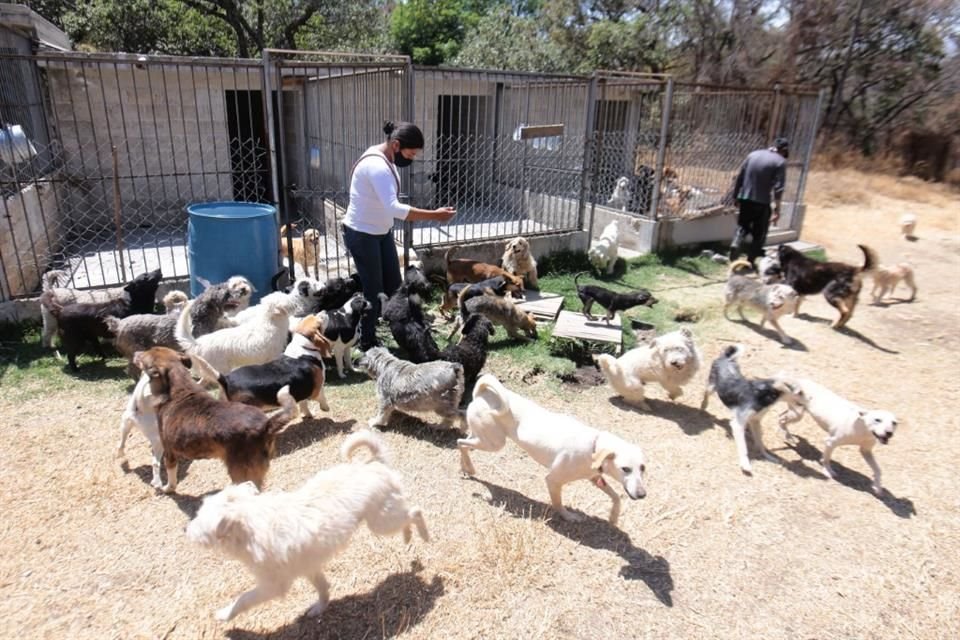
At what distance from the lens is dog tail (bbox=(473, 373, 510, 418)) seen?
3.77 metres

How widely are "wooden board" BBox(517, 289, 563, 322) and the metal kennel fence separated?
141 centimetres

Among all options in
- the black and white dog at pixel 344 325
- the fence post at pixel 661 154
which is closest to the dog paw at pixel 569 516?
the black and white dog at pixel 344 325

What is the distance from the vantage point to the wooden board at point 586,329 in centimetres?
628

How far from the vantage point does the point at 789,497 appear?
4180 mm

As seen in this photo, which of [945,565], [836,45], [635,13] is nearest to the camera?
[945,565]

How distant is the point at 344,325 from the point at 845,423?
4118 millimetres

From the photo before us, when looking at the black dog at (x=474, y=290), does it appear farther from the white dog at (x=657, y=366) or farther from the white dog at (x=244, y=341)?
the white dog at (x=244, y=341)

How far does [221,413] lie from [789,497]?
12.7 feet

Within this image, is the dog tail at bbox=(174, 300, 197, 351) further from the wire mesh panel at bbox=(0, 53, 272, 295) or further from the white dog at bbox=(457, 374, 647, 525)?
the wire mesh panel at bbox=(0, 53, 272, 295)

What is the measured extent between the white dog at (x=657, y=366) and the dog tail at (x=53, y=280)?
5373 mm

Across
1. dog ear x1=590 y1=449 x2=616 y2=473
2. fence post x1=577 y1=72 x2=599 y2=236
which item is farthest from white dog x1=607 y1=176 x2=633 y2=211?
dog ear x1=590 y1=449 x2=616 y2=473

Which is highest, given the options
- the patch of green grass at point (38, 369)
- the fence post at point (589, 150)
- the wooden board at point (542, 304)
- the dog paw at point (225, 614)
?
the fence post at point (589, 150)

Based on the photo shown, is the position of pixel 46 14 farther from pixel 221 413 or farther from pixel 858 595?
pixel 858 595

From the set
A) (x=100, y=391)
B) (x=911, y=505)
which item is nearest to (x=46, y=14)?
(x=100, y=391)
